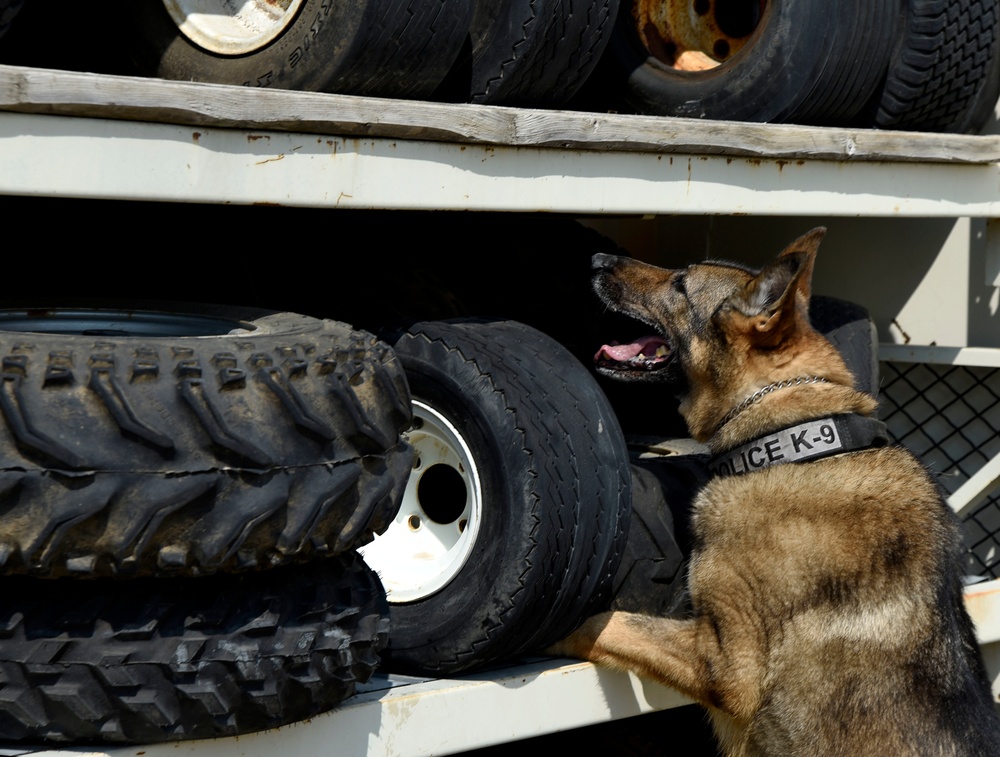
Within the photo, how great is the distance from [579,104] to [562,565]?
195cm

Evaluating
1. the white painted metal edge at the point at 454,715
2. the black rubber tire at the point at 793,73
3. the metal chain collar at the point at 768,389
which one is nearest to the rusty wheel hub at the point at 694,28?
the black rubber tire at the point at 793,73

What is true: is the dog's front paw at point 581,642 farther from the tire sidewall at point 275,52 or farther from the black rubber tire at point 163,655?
the tire sidewall at point 275,52

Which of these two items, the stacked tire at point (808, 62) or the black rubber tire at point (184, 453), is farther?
the stacked tire at point (808, 62)

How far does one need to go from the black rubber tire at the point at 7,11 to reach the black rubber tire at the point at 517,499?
1.08 metres

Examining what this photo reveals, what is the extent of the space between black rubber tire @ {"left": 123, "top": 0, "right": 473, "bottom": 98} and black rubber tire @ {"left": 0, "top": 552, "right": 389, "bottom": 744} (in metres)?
1.05

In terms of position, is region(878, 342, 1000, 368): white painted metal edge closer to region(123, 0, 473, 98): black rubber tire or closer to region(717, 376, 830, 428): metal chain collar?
region(717, 376, 830, 428): metal chain collar

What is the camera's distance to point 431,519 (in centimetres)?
290

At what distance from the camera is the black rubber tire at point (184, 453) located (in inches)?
74.0

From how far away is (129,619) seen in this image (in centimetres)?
201

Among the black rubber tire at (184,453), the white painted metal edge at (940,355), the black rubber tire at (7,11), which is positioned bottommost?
the white painted metal edge at (940,355)

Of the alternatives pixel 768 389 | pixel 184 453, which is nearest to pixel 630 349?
pixel 768 389

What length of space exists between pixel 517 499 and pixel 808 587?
0.88 meters

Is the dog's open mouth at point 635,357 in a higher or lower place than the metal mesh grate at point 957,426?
higher

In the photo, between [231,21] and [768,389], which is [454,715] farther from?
[231,21]
